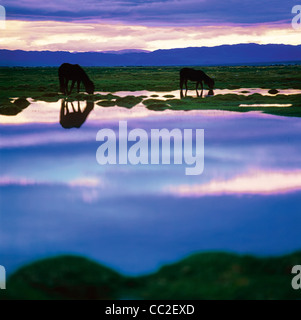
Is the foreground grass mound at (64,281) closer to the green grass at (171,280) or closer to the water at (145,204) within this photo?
the green grass at (171,280)

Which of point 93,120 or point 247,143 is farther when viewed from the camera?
point 93,120

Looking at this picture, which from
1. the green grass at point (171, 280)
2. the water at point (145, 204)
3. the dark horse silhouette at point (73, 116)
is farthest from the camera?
the dark horse silhouette at point (73, 116)

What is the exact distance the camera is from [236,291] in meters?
7.20

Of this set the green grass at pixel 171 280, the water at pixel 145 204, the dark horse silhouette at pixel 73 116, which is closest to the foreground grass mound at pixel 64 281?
the green grass at pixel 171 280

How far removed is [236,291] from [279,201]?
5.32 meters

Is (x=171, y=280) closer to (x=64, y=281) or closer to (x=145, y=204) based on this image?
(x=64, y=281)

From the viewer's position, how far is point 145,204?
38.8 ft

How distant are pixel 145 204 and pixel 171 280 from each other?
4207 millimetres

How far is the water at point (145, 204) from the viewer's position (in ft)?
30.0

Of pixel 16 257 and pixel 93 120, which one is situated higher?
pixel 93 120

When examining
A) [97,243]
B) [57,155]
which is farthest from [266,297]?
[57,155]

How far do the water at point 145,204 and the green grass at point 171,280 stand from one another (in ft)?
1.42
